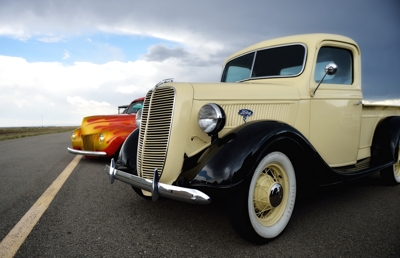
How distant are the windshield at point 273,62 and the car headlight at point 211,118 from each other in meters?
1.31

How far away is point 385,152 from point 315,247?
7.79ft

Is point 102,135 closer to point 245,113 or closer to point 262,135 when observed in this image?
point 245,113

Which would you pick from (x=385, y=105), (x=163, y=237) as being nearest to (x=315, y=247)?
(x=163, y=237)

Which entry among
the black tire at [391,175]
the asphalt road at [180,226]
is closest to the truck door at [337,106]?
the asphalt road at [180,226]

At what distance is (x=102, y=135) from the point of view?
5832mm

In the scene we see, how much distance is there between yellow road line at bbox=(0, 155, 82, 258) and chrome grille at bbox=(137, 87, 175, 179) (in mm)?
1045

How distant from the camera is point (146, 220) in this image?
2633 mm

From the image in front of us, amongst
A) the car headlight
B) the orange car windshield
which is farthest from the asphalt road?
the orange car windshield

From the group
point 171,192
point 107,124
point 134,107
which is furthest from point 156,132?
point 134,107

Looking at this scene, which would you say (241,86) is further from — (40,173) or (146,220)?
(40,173)

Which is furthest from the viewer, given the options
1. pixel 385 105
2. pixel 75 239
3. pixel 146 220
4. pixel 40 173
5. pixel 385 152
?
pixel 40 173

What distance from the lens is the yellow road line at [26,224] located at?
2.06 metres

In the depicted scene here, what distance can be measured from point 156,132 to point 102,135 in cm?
370

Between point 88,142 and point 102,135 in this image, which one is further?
point 88,142
